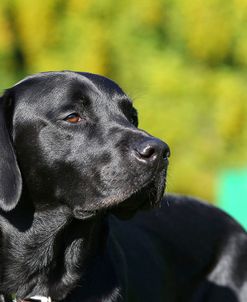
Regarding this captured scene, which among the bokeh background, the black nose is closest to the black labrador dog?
the black nose

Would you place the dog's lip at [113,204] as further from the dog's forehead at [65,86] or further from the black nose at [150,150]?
the dog's forehead at [65,86]

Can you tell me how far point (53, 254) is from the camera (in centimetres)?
496

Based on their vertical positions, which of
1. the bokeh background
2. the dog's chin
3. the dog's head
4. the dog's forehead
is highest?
the dog's forehead

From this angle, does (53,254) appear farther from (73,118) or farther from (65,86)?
(65,86)

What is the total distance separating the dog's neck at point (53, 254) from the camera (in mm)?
4887

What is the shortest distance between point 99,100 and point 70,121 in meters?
0.22

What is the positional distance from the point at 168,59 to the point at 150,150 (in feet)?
18.8

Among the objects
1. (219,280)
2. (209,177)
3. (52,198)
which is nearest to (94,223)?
(52,198)

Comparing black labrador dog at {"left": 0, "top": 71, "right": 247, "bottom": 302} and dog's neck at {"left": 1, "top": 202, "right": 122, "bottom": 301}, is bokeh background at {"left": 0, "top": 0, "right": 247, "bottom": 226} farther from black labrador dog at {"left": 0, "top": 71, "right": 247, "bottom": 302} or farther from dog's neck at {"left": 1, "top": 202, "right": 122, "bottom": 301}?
dog's neck at {"left": 1, "top": 202, "right": 122, "bottom": 301}

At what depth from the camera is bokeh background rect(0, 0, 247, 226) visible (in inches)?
393

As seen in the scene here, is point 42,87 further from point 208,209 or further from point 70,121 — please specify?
point 208,209

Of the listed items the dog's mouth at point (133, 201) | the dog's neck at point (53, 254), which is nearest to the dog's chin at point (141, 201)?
the dog's mouth at point (133, 201)

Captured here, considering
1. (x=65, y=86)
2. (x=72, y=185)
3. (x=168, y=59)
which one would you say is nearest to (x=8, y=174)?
(x=72, y=185)

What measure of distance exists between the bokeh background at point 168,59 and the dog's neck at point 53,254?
501 centimetres
